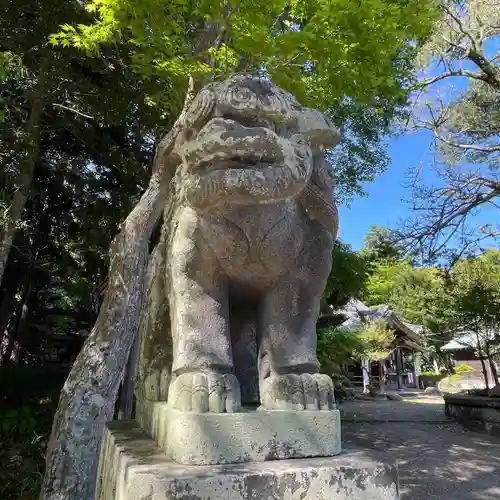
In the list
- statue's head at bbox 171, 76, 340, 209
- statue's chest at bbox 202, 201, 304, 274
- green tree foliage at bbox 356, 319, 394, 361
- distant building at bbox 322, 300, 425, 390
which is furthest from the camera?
distant building at bbox 322, 300, 425, 390

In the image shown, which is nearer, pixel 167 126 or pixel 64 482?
pixel 64 482

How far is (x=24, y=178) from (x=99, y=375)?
289 cm

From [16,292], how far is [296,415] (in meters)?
7.91

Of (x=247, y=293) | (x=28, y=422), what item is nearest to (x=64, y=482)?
(x=247, y=293)

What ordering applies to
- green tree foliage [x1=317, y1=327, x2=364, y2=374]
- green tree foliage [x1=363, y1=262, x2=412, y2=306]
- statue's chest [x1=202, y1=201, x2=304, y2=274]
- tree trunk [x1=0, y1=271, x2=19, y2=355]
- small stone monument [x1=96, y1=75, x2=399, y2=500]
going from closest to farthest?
small stone monument [x1=96, y1=75, x2=399, y2=500] < statue's chest [x1=202, y1=201, x2=304, y2=274] < tree trunk [x1=0, y1=271, x2=19, y2=355] < green tree foliage [x1=317, y1=327, x2=364, y2=374] < green tree foliage [x1=363, y1=262, x2=412, y2=306]

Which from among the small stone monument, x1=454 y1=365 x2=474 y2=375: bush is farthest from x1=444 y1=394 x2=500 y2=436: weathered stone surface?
x1=454 y1=365 x2=474 y2=375: bush

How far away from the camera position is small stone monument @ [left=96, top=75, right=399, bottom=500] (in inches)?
51.1

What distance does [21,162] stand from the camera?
5.60 metres

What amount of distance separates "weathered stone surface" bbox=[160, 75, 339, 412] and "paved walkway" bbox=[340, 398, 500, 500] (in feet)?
5.78

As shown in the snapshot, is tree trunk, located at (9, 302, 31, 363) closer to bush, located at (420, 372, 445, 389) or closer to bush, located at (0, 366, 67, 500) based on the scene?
bush, located at (0, 366, 67, 500)

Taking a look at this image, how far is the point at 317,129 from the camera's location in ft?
5.32

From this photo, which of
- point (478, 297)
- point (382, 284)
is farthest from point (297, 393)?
point (382, 284)

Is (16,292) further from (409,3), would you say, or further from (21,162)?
(409,3)

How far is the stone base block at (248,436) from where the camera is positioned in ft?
4.32
